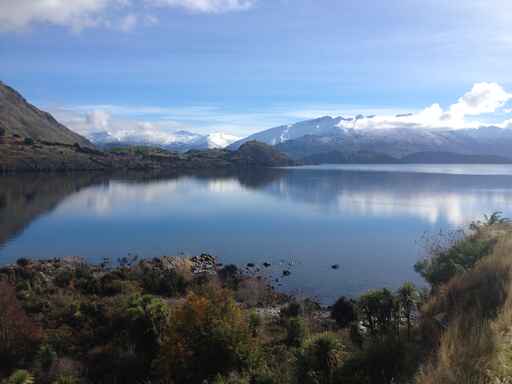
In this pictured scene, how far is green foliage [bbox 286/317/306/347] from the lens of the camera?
602 inches

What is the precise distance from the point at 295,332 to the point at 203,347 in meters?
5.03

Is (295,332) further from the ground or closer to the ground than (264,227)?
further from the ground

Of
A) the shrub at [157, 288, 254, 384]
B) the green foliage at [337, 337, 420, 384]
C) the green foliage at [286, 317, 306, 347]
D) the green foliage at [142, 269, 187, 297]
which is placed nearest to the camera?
the green foliage at [337, 337, 420, 384]

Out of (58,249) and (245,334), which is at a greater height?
(245,334)

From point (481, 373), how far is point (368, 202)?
6830cm

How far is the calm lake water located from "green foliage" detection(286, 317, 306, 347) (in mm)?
10405

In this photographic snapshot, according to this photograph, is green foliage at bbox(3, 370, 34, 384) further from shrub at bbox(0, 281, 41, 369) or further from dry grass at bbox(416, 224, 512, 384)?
dry grass at bbox(416, 224, 512, 384)

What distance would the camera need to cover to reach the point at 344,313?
20.5 meters

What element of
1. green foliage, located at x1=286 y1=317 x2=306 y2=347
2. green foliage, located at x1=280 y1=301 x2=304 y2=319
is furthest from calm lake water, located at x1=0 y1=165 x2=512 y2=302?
green foliage, located at x1=286 y1=317 x2=306 y2=347

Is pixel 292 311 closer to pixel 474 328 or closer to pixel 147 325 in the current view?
pixel 147 325

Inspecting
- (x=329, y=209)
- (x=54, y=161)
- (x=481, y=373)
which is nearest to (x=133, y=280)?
(x=481, y=373)

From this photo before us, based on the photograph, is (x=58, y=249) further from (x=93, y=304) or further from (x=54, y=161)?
(x=54, y=161)

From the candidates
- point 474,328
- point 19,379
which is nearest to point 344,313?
point 19,379

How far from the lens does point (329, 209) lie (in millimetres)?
65438
